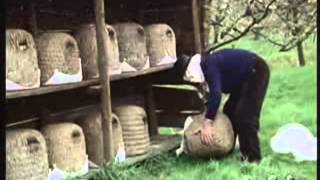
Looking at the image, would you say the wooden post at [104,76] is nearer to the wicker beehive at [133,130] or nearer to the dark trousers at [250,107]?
the wicker beehive at [133,130]

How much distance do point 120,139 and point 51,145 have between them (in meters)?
0.86

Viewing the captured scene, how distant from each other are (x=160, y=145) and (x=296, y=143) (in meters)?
1.92

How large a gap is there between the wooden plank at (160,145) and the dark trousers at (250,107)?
737mm

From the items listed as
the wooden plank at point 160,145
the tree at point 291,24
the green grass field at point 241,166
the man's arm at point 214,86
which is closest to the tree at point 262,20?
the tree at point 291,24

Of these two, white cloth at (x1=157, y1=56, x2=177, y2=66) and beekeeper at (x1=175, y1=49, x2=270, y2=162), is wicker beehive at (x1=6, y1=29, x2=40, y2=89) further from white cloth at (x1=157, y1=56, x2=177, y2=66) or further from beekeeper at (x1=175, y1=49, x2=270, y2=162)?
white cloth at (x1=157, y1=56, x2=177, y2=66)

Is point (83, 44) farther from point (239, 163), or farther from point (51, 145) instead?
point (239, 163)

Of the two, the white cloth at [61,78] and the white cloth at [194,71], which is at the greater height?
the white cloth at [61,78]

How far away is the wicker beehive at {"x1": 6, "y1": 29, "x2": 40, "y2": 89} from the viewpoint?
394cm

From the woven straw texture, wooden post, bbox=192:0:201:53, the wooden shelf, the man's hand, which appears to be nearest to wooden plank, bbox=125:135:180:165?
the woven straw texture

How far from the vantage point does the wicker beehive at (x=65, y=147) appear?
177 inches

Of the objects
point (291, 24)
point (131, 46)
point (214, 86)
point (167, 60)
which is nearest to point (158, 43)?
point (167, 60)

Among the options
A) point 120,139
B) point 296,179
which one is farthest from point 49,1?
point 296,179

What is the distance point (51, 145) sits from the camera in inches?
177

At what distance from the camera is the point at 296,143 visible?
4301 millimetres
